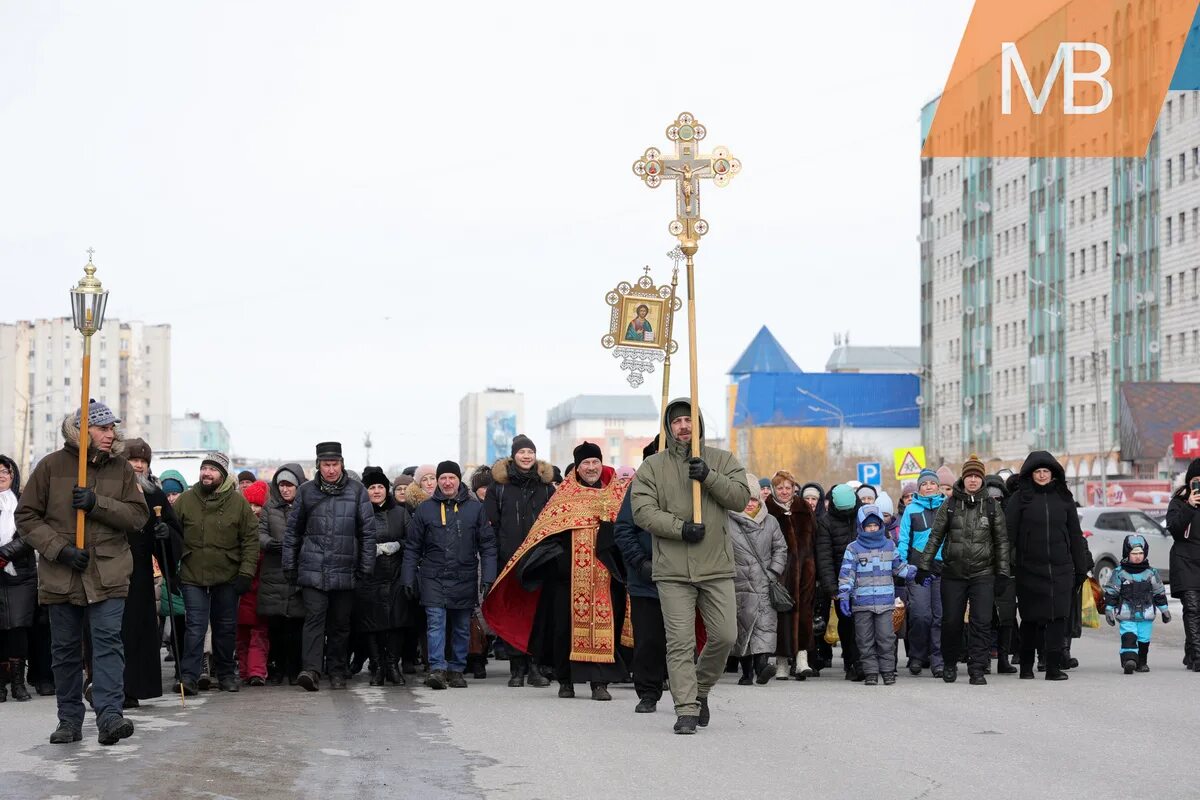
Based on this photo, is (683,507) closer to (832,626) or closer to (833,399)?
(832,626)

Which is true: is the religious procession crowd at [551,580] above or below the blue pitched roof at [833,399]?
below

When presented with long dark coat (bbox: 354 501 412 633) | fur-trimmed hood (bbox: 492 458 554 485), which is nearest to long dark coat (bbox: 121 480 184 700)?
long dark coat (bbox: 354 501 412 633)

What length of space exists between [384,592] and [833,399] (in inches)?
5551

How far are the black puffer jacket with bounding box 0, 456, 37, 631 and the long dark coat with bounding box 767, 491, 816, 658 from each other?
6206 millimetres

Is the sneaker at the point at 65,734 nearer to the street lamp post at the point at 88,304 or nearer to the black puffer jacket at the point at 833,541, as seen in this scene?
the street lamp post at the point at 88,304

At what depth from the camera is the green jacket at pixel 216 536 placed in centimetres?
1608

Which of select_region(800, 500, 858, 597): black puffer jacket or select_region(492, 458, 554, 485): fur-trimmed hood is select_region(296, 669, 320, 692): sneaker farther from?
select_region(800, 500, 858, 597): black puffer jacket

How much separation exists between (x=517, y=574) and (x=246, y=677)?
8.64 ft

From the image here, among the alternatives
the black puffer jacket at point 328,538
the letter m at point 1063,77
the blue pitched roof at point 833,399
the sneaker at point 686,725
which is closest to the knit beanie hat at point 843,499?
the black puffer jacket at point 328,538

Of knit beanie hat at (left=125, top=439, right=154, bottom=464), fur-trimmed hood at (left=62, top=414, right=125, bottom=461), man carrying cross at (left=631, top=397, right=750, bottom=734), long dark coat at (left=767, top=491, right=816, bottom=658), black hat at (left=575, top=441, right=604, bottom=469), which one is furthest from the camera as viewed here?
long dark coat at (left=767, top=491, right=816, bottom=658)

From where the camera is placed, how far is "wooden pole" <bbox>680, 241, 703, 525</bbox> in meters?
12.9

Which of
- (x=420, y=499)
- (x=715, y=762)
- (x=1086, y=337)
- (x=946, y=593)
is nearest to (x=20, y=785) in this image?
(x=715, y=762)

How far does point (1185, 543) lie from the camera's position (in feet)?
62.2

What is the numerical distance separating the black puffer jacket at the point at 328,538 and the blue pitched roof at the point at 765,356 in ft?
564
